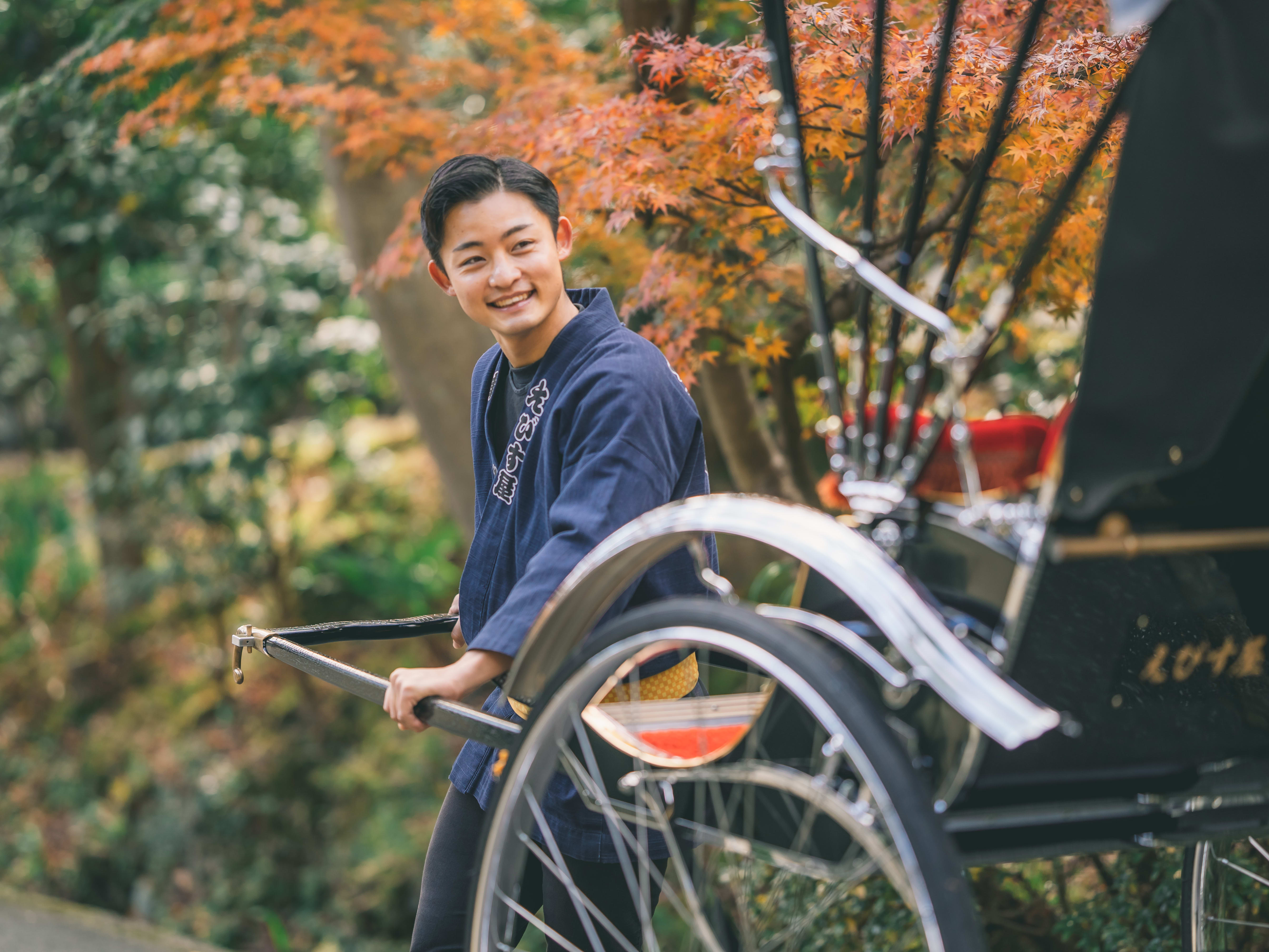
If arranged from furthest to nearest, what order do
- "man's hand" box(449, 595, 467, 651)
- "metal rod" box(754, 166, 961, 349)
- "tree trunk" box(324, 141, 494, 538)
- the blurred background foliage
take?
1. the blurred background foliage
2. "tree trunk" box(324, 141, 494, 538)
3. "man's hand" box(449, 595, 467, 651)
4. "metal rod" box(754, 166, 961, 349)

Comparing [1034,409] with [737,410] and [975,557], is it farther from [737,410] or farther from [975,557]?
[975,557]

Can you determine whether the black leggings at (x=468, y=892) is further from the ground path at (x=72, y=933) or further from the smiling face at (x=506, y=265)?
the ground path at (x=72, y=933)

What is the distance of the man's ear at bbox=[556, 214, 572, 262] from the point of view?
1983mm

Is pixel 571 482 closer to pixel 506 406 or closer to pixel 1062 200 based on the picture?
pixel 506 406

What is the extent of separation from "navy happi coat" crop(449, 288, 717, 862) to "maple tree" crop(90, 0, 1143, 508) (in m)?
0.56

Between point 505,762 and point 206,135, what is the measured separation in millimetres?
5454

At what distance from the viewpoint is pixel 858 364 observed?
1440 mm

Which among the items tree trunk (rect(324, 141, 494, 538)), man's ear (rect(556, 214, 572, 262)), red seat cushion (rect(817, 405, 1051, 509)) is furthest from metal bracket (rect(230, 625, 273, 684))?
tree trunk (rect(324, 141, 494, 538))

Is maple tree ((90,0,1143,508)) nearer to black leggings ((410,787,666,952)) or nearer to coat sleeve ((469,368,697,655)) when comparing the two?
coat sleeve ((469,368,697,655))

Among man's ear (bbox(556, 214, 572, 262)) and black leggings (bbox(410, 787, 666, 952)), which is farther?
man's ear (bbox(556, 214, 572, 262))

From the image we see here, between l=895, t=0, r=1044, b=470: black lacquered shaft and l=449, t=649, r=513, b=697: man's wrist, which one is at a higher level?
l=895, t=0, r=1044, b=470: black lacquered shaft

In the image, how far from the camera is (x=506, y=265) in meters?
1.80

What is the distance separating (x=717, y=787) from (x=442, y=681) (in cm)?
45

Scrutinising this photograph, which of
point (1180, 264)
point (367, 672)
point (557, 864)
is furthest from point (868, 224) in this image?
point (367, 672)
